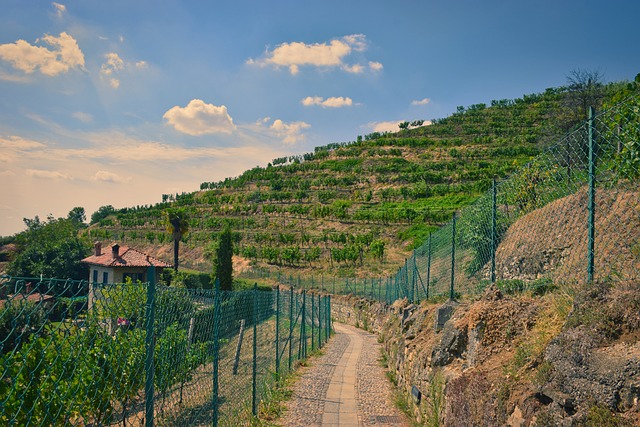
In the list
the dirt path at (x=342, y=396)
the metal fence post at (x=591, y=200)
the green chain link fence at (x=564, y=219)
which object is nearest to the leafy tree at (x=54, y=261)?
the dirt path at (x=342, y=396)

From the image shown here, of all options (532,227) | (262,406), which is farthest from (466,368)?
(262,406)

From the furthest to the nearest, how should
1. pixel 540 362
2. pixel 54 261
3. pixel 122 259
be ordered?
pixel 54 261
pixel 122 259
pixel 540 362

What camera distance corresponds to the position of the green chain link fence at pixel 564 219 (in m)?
3.78

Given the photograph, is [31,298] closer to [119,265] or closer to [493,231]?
[493,231]

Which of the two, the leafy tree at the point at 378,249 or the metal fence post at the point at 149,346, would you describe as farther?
the leafy tree at the point at 378,249

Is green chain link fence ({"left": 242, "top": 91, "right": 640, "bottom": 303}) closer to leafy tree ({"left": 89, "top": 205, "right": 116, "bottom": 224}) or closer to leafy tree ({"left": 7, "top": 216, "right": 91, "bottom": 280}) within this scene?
leafy tree ({"left": 7, "top": 216, "right": 91, "bottom": 280})

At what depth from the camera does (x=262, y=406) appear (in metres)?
7.11

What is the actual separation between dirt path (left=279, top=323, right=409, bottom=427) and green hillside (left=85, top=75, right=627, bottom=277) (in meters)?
28.0

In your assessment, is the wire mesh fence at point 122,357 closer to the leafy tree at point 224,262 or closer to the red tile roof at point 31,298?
the red tile roof at point 31,298

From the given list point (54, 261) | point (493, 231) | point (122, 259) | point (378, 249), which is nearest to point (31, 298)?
point (493, 231)

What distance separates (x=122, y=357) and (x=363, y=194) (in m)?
59.4

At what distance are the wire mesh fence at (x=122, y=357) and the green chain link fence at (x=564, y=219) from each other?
3508 mm

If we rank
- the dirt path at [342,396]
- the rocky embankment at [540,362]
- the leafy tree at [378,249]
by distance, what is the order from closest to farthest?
the rocky embankment at [540,362] < the dirt path at [342,396] < the leafy tree at [378,249]

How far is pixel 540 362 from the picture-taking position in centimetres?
338
